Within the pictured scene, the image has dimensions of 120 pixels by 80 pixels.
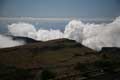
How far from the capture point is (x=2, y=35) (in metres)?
8.55

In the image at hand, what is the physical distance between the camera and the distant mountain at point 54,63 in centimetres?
623

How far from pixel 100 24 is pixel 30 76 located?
16.8 ft

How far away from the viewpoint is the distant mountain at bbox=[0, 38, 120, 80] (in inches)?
245

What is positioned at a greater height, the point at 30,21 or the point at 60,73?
the point at 30,21

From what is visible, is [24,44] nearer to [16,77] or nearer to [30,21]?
[30,21]

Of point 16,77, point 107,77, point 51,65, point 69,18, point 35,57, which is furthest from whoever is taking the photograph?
point 69,18

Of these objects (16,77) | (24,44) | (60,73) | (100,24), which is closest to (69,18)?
(100,24)

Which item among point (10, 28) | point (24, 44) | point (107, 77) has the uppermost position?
point (10, 28)

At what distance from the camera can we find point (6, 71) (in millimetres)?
6367

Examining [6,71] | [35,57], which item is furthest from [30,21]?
[6,71]

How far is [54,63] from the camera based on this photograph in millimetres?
7848

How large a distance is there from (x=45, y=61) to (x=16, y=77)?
6.45 ft

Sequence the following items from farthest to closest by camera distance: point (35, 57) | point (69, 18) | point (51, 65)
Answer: point (69, 18)
point (35, 57)
point (51, 65)

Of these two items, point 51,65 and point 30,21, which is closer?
point 51,65
